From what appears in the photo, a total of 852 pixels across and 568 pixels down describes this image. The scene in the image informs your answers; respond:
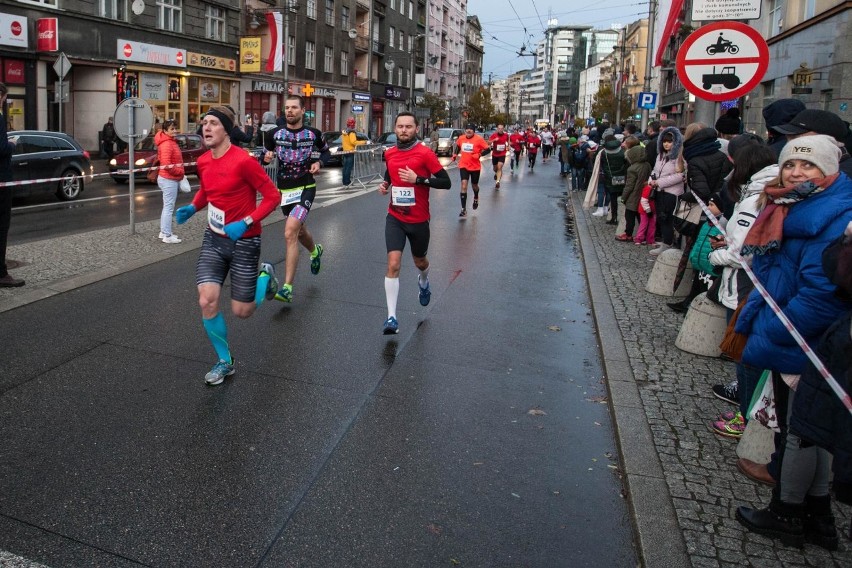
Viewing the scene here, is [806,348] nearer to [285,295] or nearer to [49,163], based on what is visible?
[285,295]

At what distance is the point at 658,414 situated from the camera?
5090 mm

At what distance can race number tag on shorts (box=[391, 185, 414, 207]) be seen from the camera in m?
7.02

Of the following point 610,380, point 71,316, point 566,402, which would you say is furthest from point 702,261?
point 71,316

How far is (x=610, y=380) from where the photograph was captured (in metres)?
5.79

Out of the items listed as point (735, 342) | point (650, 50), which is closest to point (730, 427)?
point (735, 342)

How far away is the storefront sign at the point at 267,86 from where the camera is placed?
41.8 metres

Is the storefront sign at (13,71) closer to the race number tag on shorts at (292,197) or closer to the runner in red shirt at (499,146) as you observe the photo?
the runner in red shirt at (499,146)

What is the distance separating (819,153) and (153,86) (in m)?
33.2

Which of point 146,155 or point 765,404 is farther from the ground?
point 146,155

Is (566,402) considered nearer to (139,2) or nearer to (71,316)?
(71,316)

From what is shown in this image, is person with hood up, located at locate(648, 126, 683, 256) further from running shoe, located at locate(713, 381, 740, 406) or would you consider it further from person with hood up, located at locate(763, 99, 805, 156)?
running shoe, located at locate(713, 381, 740, 406)

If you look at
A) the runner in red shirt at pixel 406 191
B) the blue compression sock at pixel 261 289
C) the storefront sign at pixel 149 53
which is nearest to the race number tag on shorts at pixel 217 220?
the blue compression sock at pixel 261 289

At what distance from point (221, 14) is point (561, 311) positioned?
34307 millimetres

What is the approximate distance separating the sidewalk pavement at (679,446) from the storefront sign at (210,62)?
1233 inches
